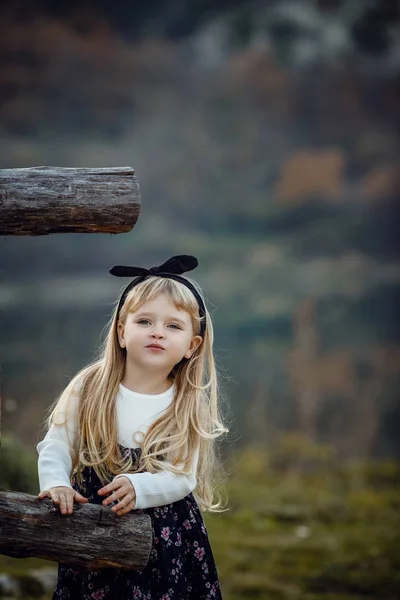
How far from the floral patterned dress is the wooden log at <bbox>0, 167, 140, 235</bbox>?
576 millimetres

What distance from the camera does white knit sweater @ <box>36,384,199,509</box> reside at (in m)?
1.96

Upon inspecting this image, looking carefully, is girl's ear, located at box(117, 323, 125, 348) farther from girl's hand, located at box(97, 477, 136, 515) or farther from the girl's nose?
girl's hand, located at box(97, 477, 136, 515)

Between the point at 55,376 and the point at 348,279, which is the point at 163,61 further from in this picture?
the point at 55,376

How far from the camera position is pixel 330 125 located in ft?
30.1

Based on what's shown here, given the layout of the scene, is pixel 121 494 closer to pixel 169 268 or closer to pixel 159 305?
pixel 159 305

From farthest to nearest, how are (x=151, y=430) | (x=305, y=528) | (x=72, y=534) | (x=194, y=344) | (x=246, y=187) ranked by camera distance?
1. (x=246, y=187)
2. (x=305, y=528)
3. (x=194, y=344)
4. (x=151, y=430)
5. (x=72, y=534)

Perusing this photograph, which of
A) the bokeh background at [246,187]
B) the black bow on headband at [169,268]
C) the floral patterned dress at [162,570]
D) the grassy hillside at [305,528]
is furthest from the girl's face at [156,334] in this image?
the bokeh background at [246,187]

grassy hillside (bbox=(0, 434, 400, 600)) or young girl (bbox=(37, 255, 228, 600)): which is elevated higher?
young girl (bbox=(37, 255, 228, 600))

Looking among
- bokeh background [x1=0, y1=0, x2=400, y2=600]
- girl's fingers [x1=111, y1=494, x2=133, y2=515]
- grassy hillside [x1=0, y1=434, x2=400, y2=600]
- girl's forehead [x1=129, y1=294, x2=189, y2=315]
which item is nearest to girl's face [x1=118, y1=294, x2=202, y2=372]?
girl's forehead [x1=129, y1=294, x2=189, y2=315]

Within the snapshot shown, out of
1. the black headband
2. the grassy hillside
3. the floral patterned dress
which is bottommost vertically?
the grassy hillside

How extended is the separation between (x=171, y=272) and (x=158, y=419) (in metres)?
0.38

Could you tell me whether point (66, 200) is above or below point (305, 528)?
above

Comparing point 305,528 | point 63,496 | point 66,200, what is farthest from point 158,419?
point 305,528

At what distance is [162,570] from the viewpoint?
6.75 ft
